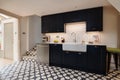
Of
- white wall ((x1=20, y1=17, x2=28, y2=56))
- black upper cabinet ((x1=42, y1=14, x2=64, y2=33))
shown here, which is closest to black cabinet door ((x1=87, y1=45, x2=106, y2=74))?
black upper cabinet ((x1=42, y1=14, x2=64, y2=33))

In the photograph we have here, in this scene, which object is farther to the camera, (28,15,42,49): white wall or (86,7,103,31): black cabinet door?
(28,15,42,49): white wall

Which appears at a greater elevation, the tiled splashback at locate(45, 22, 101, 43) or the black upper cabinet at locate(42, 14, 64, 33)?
the black upper cabinet at locate(42, 14, 64, 33)

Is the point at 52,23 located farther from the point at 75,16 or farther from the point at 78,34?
the point at 78,34

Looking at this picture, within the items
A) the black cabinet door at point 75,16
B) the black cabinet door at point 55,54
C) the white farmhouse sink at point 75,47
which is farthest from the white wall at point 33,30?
the white farmhouse sink at point 75,47

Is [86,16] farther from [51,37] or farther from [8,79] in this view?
[8,79]

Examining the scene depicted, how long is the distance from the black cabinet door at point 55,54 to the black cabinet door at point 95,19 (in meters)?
1.36

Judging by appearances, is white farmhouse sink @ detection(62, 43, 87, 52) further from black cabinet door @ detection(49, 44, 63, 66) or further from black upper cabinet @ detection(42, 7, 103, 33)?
black upper cabinet @ detection(42, 7, 103, 33)

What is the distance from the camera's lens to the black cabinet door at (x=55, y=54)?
3777mm

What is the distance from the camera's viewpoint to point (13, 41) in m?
5.32

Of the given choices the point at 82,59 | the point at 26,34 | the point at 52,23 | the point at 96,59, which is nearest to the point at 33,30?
the point at 26,34

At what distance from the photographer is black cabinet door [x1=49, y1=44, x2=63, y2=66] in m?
3.78

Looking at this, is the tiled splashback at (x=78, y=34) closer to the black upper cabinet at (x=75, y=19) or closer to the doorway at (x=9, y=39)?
the black upper cabinet at (x=75, y=19)

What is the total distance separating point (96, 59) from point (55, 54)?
1.57 m

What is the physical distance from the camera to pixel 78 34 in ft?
13.4
